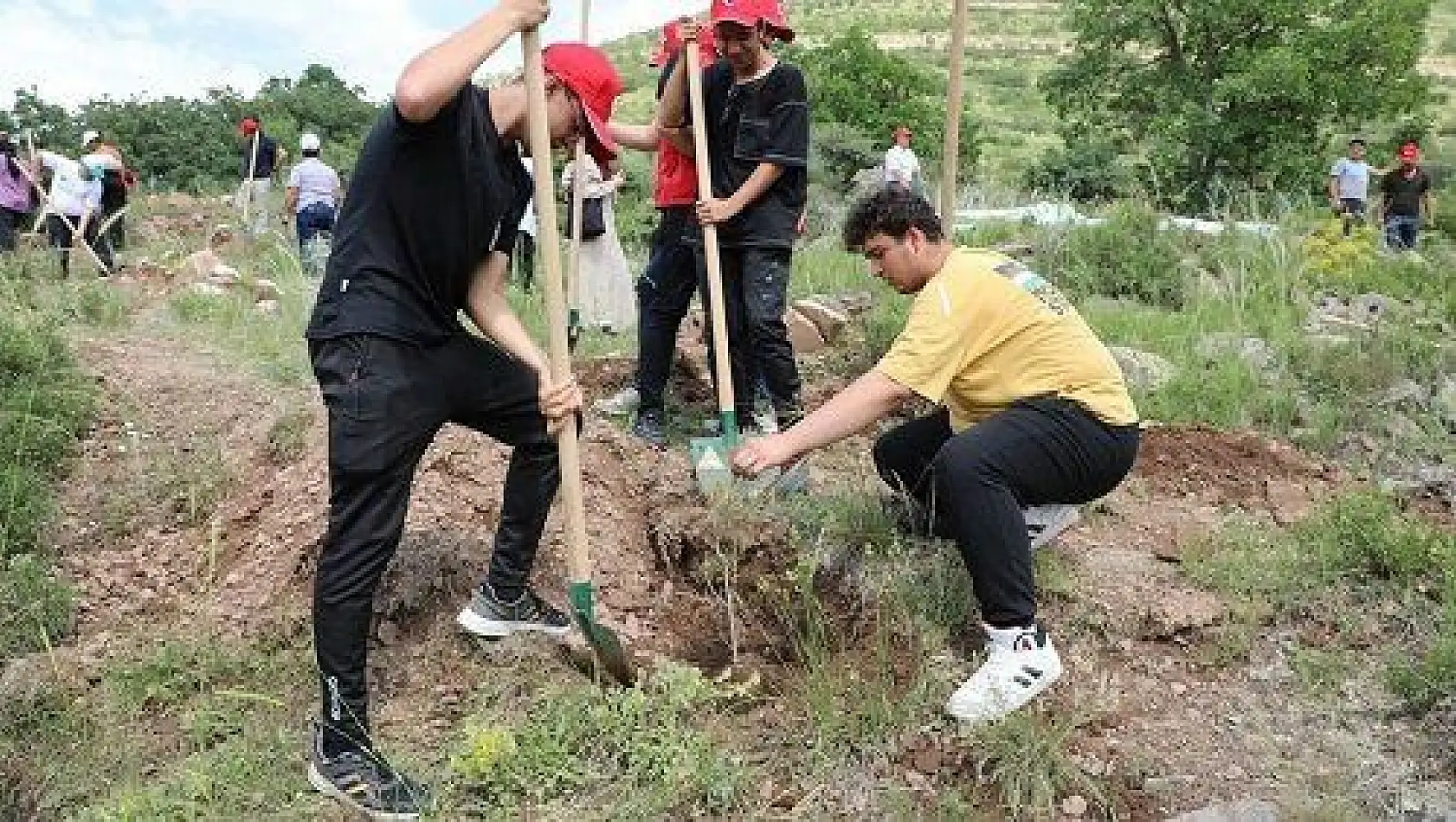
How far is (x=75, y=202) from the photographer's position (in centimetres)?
1070

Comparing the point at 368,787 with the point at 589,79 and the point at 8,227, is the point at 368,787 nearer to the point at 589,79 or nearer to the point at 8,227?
the point at 589,79

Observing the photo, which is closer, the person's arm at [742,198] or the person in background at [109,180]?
the person's arm at [742,198]

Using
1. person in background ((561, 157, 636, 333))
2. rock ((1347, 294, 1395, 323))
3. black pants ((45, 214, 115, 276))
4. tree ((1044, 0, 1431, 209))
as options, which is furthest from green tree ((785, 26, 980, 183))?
person in background ((561, 157, 636, 333))

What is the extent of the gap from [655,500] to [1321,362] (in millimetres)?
3563

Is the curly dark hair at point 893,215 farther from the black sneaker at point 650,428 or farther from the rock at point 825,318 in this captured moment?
the rock at point 825,318

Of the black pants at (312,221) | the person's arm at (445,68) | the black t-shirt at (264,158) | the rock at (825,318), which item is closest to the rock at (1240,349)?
the rock at (825,318)

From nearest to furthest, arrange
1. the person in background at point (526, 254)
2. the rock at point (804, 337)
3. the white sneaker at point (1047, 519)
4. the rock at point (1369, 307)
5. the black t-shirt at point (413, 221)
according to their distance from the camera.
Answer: the black t-shirt at point (413, 221)
the white sneaker at point (1047, 519)
the rock at point (804, 337)
the rock at point (1369, 307)
the person in background at point (526, 254)

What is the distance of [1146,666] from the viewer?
3586mm

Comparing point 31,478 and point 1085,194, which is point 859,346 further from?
point 1085,194

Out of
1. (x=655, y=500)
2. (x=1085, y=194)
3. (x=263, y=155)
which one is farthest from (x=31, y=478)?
(x=1085, y=194)

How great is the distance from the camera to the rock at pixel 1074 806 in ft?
9.87

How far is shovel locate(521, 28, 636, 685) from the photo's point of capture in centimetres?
292

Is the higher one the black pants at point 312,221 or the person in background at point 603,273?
the person in background at point 603,273

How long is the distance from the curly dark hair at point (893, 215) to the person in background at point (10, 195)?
916cm
